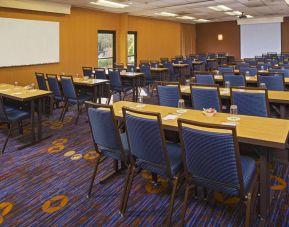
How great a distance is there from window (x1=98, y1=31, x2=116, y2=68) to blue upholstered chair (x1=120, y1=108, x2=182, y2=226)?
9.15 metres

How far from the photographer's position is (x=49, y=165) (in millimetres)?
3932

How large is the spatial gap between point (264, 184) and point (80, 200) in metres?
1.84

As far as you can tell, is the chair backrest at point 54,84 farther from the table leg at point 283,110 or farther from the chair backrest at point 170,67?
the chair backrest at point 170,67

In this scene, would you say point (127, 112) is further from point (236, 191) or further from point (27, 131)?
point (27, 131)

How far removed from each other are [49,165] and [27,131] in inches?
74.9

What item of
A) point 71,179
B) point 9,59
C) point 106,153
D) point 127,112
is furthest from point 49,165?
point 9,59

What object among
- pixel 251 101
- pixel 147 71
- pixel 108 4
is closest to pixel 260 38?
pixel 147 71

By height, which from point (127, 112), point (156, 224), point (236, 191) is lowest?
point (156, 224)

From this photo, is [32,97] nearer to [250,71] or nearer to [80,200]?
[80,200]

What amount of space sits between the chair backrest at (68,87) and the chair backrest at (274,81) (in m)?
3.71

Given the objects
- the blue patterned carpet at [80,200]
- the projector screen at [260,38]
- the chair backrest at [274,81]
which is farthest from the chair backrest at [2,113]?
the projector screen at [260,38]

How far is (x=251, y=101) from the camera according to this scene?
358 centimetres

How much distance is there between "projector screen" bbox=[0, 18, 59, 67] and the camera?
7664 mm

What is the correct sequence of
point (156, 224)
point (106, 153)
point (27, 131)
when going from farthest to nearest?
1. point (27, 131)
2. point (106, 153)
3. point (156, 224)
